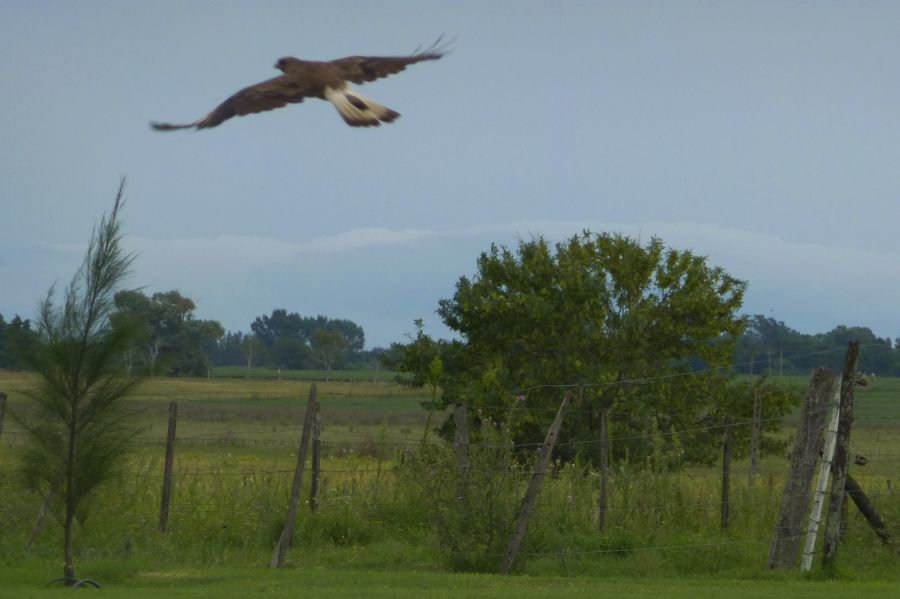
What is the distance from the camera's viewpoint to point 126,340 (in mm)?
13812

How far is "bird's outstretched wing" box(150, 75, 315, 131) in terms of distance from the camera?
1258 cm

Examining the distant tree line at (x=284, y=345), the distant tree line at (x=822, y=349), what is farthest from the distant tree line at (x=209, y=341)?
the distant tree line at (x=822, y=349)

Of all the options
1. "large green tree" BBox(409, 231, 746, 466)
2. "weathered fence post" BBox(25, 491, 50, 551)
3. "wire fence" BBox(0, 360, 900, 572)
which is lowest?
"weathered fence post" BBox(25, 491, 50, 551)

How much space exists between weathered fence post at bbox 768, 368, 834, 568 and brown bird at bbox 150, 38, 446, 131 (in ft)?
20.3

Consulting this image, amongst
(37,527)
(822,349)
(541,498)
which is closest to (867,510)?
(541,498)

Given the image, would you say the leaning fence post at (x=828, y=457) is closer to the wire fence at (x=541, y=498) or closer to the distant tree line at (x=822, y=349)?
the wire fence at (x=541, y=498)

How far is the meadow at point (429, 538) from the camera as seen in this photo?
13523 millimetres

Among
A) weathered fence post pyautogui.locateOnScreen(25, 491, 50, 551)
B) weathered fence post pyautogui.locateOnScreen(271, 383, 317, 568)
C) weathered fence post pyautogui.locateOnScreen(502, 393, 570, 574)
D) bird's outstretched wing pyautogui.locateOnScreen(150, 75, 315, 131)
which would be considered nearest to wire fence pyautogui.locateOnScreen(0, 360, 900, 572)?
weathered fence post pyautogui.locateOnScreen(502, 393, 570, 574)

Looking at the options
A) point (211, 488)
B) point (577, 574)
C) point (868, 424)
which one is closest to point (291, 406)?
point (868, 424)

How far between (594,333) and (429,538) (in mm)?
12899

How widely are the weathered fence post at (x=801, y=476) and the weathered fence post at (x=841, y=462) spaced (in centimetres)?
26

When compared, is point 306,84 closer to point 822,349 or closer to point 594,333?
point 594,333

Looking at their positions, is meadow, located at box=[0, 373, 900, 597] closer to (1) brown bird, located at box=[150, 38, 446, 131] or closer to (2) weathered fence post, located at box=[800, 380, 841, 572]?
(2) weathered fence post, located at box=[800, 380, 841, 572]

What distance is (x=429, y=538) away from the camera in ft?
53.0
